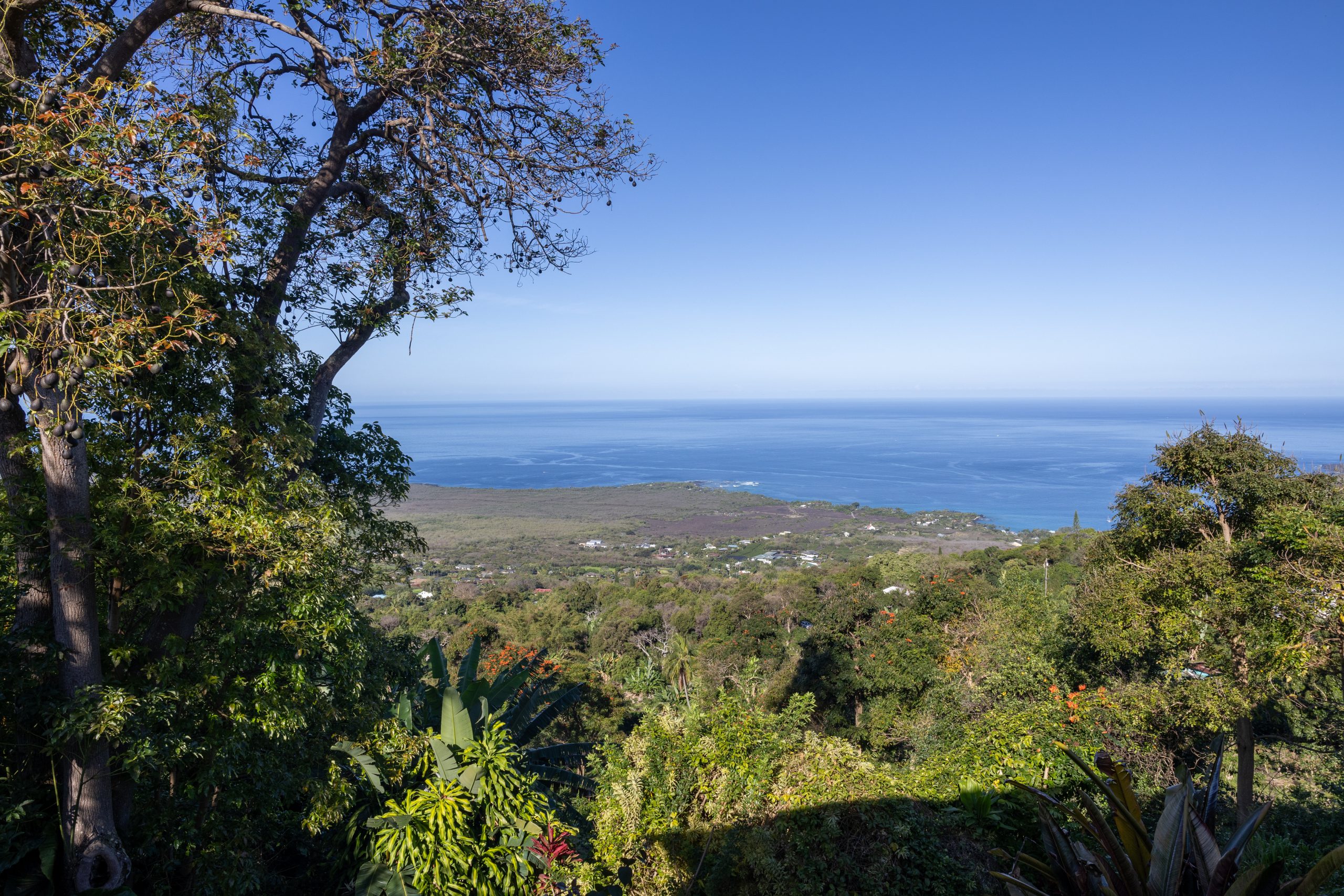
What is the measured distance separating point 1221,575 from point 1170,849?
→ 18.9ft

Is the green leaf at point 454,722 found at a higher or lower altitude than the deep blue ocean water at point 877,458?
higher

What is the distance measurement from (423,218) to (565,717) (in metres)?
11.4

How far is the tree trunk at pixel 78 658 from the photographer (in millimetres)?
3172

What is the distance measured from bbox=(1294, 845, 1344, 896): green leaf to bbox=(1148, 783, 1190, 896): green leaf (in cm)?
32

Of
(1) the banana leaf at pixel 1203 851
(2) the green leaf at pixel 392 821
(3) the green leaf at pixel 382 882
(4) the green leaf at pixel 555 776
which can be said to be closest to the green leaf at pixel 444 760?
(2) the green leaf at pixel 392 821

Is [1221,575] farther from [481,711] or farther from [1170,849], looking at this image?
[481,711]

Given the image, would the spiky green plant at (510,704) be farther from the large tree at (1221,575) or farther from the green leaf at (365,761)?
the large tree at (1221,575)

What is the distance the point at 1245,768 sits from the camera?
6.71 m

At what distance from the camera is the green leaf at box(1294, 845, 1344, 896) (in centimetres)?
197

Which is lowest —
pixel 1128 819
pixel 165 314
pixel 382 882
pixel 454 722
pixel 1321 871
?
pixel 382 882

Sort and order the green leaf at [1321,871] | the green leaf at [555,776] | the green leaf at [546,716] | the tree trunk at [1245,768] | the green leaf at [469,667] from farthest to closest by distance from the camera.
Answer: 1. the tree trunk at [1245,768]
2. the green leaf at [546,716]
3. the green leaf at [555,776]
4. the green leaf at [469,667]
5. the green leaf at [1321,871]

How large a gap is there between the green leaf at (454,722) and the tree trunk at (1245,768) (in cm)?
753

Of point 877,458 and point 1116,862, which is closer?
point 1116,862

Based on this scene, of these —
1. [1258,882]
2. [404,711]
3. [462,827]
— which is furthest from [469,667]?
[1258,882]
